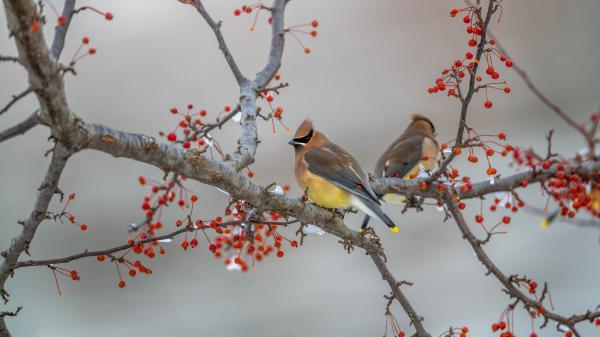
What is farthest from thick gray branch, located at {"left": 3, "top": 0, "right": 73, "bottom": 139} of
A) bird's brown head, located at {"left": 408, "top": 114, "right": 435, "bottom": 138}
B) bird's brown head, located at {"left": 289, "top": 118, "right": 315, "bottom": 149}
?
bird's brown head, located at {"left": 408, "top": 114, "right": 435, "bottom": 138}

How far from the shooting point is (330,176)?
9.64ft

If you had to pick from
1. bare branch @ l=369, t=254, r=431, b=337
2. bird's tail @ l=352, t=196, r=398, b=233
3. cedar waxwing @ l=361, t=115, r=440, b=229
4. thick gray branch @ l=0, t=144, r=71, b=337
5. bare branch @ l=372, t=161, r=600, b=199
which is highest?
cedar waxwing @ l=361, t=115, r=440, b=229

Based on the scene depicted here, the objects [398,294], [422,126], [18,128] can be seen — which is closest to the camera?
[18,128]

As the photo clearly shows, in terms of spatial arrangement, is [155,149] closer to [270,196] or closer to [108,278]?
[270,196]

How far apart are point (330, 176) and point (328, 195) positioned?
96mm

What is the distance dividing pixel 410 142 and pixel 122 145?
7.47ft

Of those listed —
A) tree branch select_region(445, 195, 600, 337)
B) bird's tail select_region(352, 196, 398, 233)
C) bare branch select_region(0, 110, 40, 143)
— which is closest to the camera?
bare branch select_region(0, 110, 40, 143)

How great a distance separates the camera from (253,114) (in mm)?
2471

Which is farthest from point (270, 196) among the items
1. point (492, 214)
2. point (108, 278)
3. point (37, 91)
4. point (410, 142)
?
point (492, 214)

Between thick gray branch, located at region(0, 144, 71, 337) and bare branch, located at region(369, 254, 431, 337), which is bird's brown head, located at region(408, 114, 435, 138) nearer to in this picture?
bare branch, located at region(369, 254, 431, 337)

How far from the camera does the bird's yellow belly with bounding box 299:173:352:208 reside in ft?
9.37

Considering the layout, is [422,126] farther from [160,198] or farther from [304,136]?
[160,198]

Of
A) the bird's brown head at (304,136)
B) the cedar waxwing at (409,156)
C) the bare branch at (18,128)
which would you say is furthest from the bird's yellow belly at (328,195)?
the bare branch at (18,128)

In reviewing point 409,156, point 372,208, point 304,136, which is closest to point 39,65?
point 372,208
